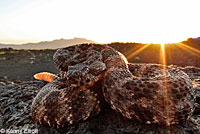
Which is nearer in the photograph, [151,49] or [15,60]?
[151,49]

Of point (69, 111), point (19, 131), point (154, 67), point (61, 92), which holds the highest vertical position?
point (154, 67)

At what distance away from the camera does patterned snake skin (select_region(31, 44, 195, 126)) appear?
8.82ft

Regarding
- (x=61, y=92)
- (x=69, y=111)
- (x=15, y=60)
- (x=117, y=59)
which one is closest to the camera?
(x=69, y=111)

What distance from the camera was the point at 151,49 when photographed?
15.2 m

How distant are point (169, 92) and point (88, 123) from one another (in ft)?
4.45

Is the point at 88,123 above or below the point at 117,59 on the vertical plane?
below

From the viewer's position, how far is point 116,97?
290 centimetres

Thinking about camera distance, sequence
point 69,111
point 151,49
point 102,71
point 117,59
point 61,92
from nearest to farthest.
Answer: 1. point 69,111
2. point 61,92
3. point 102,71
4. point 117,59
5. point 151,49

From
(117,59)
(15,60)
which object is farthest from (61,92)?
(15,60)

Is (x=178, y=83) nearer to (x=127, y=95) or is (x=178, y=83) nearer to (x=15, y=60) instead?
(x=127, y=95)

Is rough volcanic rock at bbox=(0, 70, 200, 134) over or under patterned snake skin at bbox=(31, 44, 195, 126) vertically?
under

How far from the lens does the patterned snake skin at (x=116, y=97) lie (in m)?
2.69

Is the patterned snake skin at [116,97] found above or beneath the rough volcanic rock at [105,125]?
above

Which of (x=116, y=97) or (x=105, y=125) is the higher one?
(x=116, y=97)
